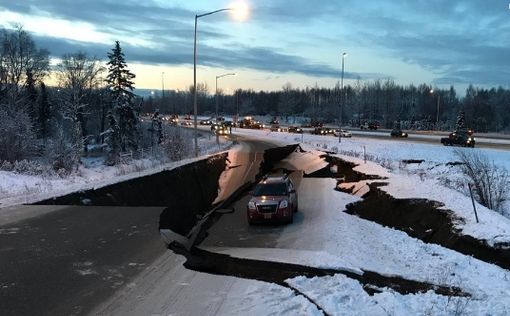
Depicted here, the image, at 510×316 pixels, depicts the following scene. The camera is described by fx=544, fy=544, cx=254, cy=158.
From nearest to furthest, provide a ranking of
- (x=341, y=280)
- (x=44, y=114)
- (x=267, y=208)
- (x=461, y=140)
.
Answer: (x=341, y=280)
(x=267, y=208)
(x=461, y=140)
(x=44, y=114)

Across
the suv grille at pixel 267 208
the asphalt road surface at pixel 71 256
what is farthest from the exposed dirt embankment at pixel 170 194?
the suv grille at pixel 267 208

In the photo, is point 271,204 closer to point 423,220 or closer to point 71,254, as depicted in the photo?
point 423,220

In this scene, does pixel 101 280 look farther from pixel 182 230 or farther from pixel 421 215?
pixel 421 215

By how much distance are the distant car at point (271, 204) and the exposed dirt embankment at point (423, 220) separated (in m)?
4.09

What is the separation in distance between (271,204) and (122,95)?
65609 millimetres

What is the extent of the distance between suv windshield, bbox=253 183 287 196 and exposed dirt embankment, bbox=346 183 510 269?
410cm

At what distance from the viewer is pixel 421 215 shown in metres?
20.9

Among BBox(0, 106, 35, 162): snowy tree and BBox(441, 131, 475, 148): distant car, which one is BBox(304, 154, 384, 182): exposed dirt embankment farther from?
BBox(0, 106, 35, 162): snowy tree

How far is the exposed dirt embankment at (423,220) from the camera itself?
15423 millimetres

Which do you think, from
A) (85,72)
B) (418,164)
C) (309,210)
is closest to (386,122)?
(85,72)

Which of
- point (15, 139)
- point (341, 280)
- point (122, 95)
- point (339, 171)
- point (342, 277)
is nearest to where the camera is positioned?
point (341, 280)

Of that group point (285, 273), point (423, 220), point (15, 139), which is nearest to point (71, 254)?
point (285, 273)

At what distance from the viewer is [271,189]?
22547 mm

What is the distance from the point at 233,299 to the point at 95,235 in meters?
5.83
